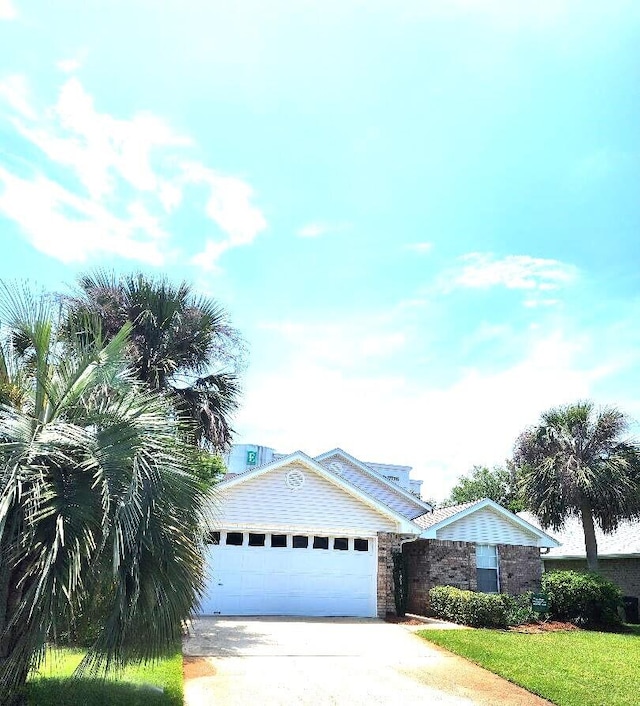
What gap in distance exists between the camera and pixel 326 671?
10312 mm

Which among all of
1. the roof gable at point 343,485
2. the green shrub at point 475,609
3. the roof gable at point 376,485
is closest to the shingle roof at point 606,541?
the roof gable at point 376,485

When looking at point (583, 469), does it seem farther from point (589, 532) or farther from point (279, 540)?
point (279, 540)

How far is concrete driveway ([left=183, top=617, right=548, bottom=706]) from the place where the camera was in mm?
8711

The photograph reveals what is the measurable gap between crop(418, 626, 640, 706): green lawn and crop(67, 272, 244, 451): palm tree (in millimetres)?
6945

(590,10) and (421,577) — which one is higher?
(590,10)

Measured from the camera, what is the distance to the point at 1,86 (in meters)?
8.88

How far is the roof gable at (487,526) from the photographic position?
19578 millimetres

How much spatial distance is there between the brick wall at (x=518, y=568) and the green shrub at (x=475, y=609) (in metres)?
3.05

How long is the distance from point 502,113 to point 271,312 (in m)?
6.18

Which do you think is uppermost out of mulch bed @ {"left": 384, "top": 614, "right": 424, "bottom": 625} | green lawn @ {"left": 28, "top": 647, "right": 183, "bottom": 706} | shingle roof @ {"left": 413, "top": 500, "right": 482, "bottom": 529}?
shingle roof @ {"left": 413, "top": 500, "right": 482, "bottom": 529}

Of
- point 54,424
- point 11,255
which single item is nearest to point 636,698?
point 54,424

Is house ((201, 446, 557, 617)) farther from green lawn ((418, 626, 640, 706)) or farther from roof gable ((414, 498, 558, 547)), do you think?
green lawn ((418, 626, 640, 706))

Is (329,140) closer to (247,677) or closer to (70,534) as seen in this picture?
(70,534)

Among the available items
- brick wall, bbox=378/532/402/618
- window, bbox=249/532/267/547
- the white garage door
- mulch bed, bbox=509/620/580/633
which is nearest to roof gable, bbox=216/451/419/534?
brick wall, bbox=378/532/402/618
